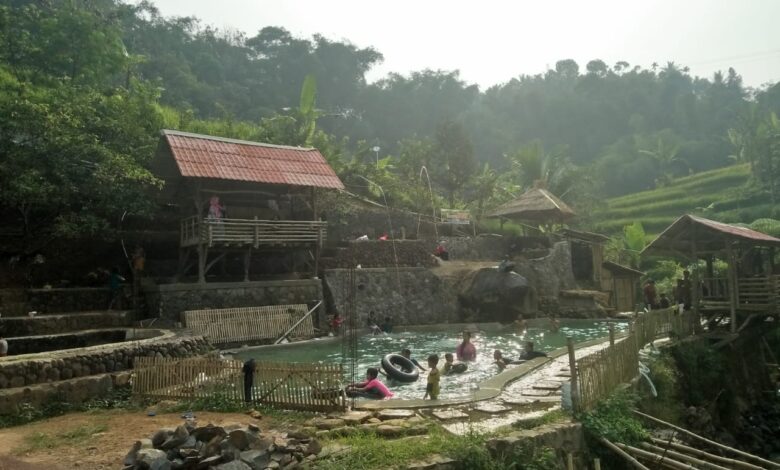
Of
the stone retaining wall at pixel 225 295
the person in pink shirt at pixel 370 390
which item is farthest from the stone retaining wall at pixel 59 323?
the person in pink shirt at pixel 370 390

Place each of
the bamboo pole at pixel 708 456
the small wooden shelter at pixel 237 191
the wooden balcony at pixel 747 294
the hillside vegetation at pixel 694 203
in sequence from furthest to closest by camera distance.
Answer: the hillside vegetation at pixel 694 203, the small wooden shelter at pixel 237 191, the wooden balcony at pixel 747 294, the bamboo pole at pixel 708 456

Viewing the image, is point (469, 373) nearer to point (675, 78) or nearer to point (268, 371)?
point (268, 371)

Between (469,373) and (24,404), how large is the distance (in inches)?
383

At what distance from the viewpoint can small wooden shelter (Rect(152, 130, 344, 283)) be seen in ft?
66.7

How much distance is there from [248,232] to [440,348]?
8.06 meters

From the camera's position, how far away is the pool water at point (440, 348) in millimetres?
13617

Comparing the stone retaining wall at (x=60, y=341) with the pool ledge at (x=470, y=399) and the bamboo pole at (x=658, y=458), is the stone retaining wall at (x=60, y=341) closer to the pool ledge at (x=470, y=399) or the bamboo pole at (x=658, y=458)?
the pool ledge at (x=470, y=399)

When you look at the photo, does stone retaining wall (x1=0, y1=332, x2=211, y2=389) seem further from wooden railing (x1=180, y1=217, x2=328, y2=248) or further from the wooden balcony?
the wooden balcony

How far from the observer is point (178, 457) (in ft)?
23.8

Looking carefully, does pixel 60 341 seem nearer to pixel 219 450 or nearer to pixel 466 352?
pixel 219 450

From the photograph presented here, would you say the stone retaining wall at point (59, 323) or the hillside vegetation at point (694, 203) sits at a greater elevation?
the hillside vegetation at point (694, 203)

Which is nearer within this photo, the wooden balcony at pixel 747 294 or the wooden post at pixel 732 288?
the wooden balcony at pixel 747 294

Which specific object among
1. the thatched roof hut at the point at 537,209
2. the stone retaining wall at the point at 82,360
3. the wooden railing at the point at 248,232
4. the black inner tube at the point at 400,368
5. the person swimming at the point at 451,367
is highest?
the thatched roof hut at the point at 537,209

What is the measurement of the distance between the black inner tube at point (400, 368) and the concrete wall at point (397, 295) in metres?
9.09
